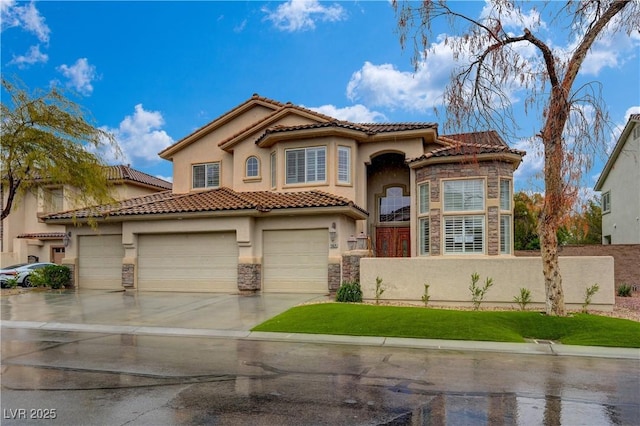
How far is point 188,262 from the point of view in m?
19.9

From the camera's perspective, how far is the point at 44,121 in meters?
17.3

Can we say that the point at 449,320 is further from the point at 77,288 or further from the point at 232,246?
the point at 77,288

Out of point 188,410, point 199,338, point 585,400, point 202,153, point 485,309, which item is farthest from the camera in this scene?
point 202,153

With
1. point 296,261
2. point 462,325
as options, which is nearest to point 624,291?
point 462,325

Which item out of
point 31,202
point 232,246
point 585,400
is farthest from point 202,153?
point 585,400

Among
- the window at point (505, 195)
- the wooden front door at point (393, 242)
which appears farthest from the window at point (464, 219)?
the wooden front door at point (393, 242)

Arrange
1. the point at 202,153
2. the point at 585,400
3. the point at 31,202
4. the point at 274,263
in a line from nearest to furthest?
the point at 585,400 < the point at 274,263 < the point at 202,153 < the point at 31,202

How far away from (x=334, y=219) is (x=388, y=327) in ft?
23.6

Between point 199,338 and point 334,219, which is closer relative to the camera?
point 199,338

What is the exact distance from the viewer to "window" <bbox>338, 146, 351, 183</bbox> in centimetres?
2050

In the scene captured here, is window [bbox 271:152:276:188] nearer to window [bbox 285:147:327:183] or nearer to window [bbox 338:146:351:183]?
window [bbox 285:147:327:183]

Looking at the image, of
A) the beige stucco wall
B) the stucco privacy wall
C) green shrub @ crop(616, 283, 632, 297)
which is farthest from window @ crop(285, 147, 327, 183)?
A: the beige stucco wall

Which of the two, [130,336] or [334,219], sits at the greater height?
[334,219]

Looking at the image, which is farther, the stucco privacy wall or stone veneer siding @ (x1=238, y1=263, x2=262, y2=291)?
→ stone veneer siding @ (x1=238, y1=263, x2=262, y2=291)
